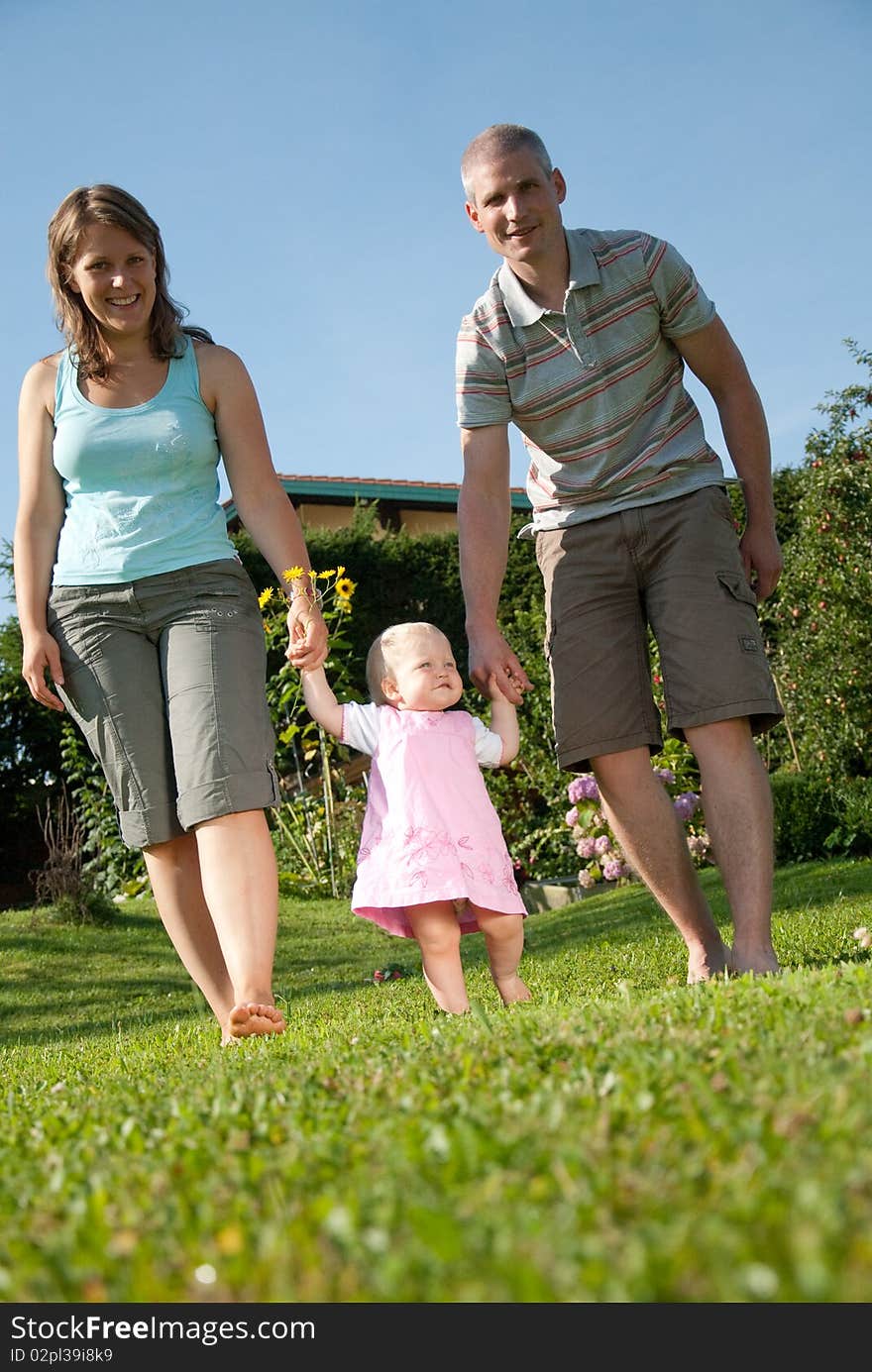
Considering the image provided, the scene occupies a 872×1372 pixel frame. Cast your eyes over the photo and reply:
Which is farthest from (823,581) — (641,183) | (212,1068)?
(212,1068)

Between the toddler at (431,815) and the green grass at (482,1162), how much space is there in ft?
2.56

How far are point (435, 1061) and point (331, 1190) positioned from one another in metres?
0.80

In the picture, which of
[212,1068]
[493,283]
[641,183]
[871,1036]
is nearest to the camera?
[871,1036]

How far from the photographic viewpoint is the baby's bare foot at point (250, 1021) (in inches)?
128

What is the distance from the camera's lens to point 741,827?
3555mm

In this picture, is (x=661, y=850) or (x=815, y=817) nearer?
(x=661, y=850)

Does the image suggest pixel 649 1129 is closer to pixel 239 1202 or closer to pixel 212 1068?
pixel 239 1202

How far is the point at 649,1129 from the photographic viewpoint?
1.47 meters

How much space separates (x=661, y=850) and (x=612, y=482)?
3.65 ft

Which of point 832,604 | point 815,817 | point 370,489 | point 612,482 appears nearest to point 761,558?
point 612,482

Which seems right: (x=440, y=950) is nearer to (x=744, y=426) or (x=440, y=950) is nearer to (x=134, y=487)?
(x=134, y=487)

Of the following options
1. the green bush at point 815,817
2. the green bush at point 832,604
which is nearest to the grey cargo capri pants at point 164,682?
the green bush at point 815,817

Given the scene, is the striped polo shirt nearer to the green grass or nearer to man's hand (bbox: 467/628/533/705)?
man's hand (bbox: 467/628/533/705)

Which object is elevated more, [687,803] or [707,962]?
[687,803]
